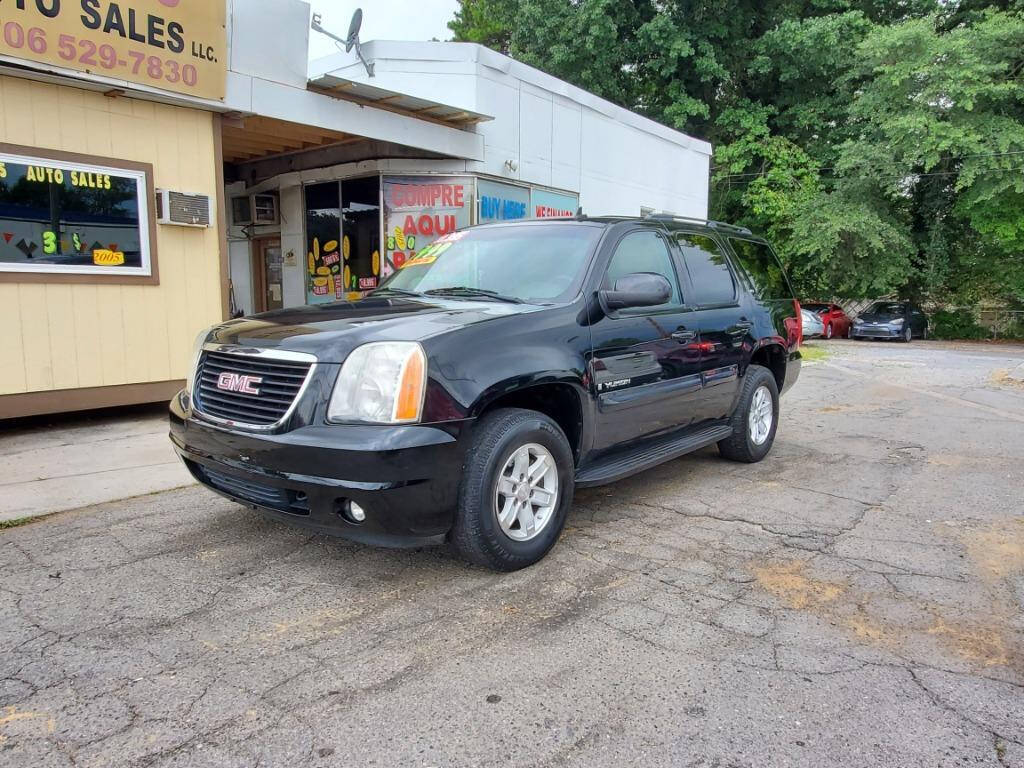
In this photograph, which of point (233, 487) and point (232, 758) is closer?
point (232, 758)

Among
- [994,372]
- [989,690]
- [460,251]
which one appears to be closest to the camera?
[989,690]

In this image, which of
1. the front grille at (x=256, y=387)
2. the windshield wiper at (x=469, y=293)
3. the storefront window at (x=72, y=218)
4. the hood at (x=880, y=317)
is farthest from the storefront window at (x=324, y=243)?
the hood at (x=880, y=317)

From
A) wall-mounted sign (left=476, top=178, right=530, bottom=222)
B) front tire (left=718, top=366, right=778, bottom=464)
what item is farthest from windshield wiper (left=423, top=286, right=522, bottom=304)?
wall-mounted sign (left=476, top=178, right=530, bottom=222)

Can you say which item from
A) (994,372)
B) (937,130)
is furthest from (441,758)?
(937,130)

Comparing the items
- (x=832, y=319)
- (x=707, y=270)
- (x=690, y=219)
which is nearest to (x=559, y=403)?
(x=707, y=270)

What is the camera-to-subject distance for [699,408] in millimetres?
5066

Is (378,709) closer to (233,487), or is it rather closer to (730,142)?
(233,487)

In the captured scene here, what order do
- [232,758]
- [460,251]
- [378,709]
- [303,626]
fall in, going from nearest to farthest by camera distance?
[232,758], [378,709], [303,626], [460,251]

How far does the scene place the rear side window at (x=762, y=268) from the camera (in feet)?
19.9

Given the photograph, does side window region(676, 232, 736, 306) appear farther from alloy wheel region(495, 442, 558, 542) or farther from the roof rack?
alloy wheel region(495, 442, 558, 542)

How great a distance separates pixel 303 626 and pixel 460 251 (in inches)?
110

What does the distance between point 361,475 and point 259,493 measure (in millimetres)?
733

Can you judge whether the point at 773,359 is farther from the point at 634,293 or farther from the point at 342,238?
the point at 342,238

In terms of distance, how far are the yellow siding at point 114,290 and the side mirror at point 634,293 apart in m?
5.28
